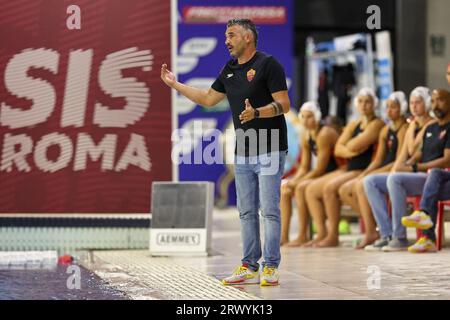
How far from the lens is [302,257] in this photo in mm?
8453

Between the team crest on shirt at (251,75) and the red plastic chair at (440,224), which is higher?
the team crest on shirt at (251,75)

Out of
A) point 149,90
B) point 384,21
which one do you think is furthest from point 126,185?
point 384,21

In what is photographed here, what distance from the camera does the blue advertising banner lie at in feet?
53.4

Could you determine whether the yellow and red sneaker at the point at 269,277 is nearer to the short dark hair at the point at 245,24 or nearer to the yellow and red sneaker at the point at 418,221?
the short dark hair at the point at 245,24

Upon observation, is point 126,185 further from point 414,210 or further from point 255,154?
point 255,154

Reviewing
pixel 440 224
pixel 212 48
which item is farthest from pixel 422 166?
pixel 212 48

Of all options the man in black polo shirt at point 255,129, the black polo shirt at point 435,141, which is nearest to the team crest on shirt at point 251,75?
the man in black polo shirt at point 255,129

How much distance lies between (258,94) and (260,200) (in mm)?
626

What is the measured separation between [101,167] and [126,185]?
0.88 ft

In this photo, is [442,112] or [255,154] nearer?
[255,154]

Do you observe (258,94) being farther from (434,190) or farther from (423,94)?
(423,94)

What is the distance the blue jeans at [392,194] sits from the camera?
8.85 metres

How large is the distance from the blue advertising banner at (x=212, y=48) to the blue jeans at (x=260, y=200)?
960 centimetres

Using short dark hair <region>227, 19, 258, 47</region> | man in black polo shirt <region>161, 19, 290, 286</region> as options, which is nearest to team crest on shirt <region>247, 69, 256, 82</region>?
man in black polo shirt <region>161, 19, 290, 286</region>
